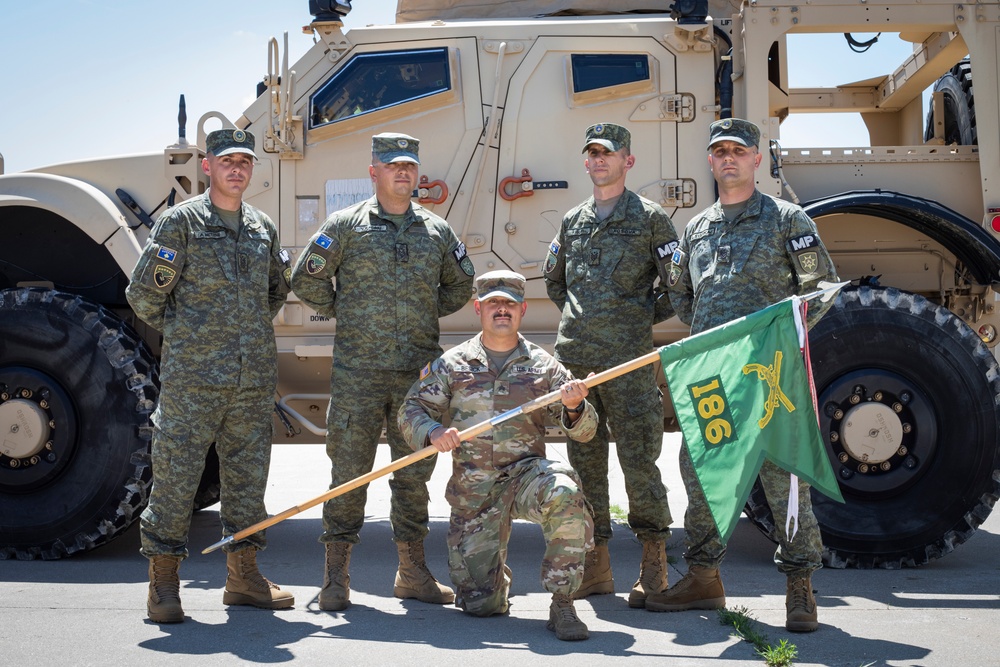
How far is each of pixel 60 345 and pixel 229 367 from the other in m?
1.30

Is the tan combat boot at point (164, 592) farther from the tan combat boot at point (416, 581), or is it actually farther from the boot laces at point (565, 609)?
the boot laces at point (565, 609)

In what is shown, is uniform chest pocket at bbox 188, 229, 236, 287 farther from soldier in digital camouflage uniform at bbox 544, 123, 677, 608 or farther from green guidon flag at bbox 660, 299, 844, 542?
green guidon flag at bbox 660, 299, 844, 542

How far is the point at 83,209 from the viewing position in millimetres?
5164

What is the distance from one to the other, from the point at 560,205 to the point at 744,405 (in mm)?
1683

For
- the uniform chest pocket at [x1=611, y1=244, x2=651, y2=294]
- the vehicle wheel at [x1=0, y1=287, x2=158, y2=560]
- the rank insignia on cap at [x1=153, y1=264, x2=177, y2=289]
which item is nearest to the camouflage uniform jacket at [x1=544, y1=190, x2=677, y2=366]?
the uniform chest pocket at [x1=611, y1=244, x2=651, y2=294]

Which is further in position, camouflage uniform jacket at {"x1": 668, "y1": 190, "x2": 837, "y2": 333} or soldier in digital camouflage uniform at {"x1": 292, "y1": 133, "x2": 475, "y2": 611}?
soldier in digital camouflage uniform at {"x1": 292, "y1": 133, "x2": 475, "y2": 611}

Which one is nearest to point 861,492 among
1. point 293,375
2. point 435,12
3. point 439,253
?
point 439,253

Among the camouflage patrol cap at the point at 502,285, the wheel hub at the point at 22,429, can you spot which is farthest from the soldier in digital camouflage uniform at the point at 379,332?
the wheel hub at the point at 22,429

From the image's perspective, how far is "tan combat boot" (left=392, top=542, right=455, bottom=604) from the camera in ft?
14.4

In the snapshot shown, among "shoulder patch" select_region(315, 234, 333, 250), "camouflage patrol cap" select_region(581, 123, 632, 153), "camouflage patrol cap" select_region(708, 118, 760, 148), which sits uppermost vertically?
"camouflage patrol cap" select_region(581, 123, 632, 153)

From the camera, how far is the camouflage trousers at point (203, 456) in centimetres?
422

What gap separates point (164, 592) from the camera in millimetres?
4109

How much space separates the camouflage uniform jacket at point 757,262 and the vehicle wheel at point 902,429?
832 millimetres

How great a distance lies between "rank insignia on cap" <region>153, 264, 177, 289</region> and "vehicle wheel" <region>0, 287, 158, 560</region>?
96cm
